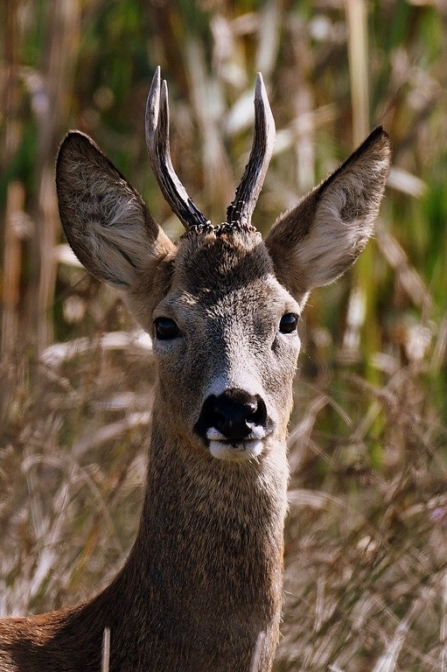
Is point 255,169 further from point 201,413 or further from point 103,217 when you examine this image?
point 201,413

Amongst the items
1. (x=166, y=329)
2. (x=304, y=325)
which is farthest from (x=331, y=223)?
(x=304, y=325)

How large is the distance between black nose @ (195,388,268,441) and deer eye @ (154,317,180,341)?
0.43 m

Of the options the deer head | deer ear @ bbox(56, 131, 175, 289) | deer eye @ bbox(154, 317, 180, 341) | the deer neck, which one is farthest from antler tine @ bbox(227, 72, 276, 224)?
the deer neck

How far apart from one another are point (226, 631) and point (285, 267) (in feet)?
4.12

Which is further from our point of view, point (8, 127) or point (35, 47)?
point (35, 47)

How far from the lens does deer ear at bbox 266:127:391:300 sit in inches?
163

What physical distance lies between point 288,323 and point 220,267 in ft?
0.90

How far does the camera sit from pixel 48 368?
196 inches

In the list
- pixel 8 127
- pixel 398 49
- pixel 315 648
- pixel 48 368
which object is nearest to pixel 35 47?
pixel 8 127

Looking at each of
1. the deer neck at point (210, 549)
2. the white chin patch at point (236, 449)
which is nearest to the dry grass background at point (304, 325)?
the deer neck at point (210, 549)

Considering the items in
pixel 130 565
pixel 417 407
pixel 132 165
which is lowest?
pixel 130 565

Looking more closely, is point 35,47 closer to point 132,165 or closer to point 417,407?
point 132,165

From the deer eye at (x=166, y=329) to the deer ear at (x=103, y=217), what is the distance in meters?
0.38

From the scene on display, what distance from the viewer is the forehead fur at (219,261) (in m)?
3.88
